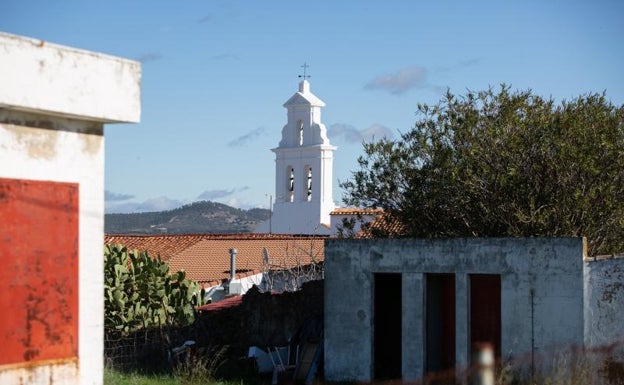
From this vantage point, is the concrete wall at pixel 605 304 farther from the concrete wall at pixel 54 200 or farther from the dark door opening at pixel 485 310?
the concrete wall at pixel 54 200

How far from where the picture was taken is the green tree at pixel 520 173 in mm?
23375

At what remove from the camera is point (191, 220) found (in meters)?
118

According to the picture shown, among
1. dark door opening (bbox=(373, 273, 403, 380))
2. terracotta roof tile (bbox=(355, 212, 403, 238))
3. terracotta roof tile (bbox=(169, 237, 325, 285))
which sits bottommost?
dark door opening (bbox=(373, 273, 403, 380))

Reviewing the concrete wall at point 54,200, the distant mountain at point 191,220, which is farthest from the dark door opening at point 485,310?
the distant mountain at point 191,220

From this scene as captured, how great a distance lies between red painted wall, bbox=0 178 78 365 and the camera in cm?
920

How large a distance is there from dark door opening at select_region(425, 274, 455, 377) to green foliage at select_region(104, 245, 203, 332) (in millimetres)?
8085

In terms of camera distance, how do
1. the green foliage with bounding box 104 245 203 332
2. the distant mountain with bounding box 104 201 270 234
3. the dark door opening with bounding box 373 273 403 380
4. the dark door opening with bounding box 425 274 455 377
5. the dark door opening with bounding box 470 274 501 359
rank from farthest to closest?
1. the distant mountain with bounding box 104 201 270 234
2. the green foliage with bounding box 104 245 203 332
3. the dark door opening with bounding box 373 273 403 380
4. the dark door opening with bounding box 425 274 455 377
5. the dark door opening with bounding box 470 274 501 359

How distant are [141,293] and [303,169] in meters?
37.2

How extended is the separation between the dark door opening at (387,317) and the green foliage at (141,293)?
6.62 m

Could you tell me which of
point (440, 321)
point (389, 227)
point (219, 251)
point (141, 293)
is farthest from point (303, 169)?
point (440, 321)

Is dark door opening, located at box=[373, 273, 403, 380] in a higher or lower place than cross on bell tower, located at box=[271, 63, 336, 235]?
lower

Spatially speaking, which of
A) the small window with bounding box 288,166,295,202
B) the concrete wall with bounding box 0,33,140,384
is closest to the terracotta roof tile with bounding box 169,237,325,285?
the small window with bounding box 288,166,295,202

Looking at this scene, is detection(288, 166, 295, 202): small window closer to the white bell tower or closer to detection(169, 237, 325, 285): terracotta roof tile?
the white bell tower

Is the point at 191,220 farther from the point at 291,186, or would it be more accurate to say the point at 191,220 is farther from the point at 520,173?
the point at 520,173
